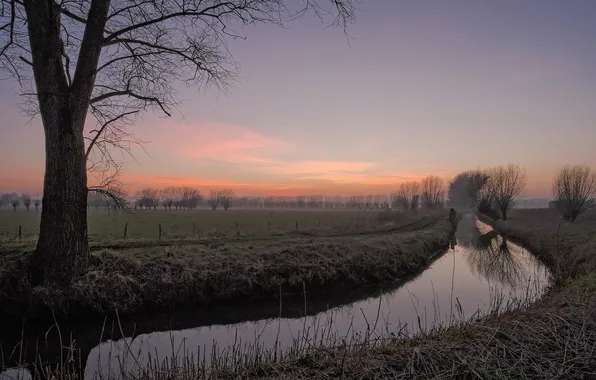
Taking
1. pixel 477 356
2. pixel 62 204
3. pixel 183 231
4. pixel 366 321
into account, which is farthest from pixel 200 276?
pixel 183 231

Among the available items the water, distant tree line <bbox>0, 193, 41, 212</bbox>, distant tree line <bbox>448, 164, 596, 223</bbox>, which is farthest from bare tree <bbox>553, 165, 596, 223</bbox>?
distant tree line <bbox>0, 193, 41, 212</bbox>

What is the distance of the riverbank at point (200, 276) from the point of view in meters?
9.09

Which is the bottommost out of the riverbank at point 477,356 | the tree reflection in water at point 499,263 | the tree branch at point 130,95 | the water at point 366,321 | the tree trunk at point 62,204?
the tree reflection in water at point 499,263

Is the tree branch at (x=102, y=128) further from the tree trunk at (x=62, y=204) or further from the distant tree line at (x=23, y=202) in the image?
the distant tree line at (x=23, y=202)

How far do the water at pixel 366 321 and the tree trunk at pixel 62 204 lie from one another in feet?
7.97

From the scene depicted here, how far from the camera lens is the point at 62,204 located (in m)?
8.87

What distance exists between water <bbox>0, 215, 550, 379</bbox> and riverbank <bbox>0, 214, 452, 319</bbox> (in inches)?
54.3

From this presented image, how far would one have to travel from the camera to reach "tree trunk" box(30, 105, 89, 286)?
8727 millimetres

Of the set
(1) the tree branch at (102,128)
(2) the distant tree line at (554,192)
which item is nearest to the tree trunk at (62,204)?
(1) the tree branch at (102,128)

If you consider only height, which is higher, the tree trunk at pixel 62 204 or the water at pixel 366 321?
the tree trunk at pixel 62 204

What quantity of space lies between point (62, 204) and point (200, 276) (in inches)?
174

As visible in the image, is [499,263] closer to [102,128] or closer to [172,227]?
[102,128]

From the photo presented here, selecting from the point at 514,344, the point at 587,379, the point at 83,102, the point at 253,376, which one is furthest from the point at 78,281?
the point at 587,379

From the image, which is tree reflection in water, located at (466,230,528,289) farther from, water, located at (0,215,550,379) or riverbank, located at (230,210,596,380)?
riverbank, located at (230,210,596,380)
